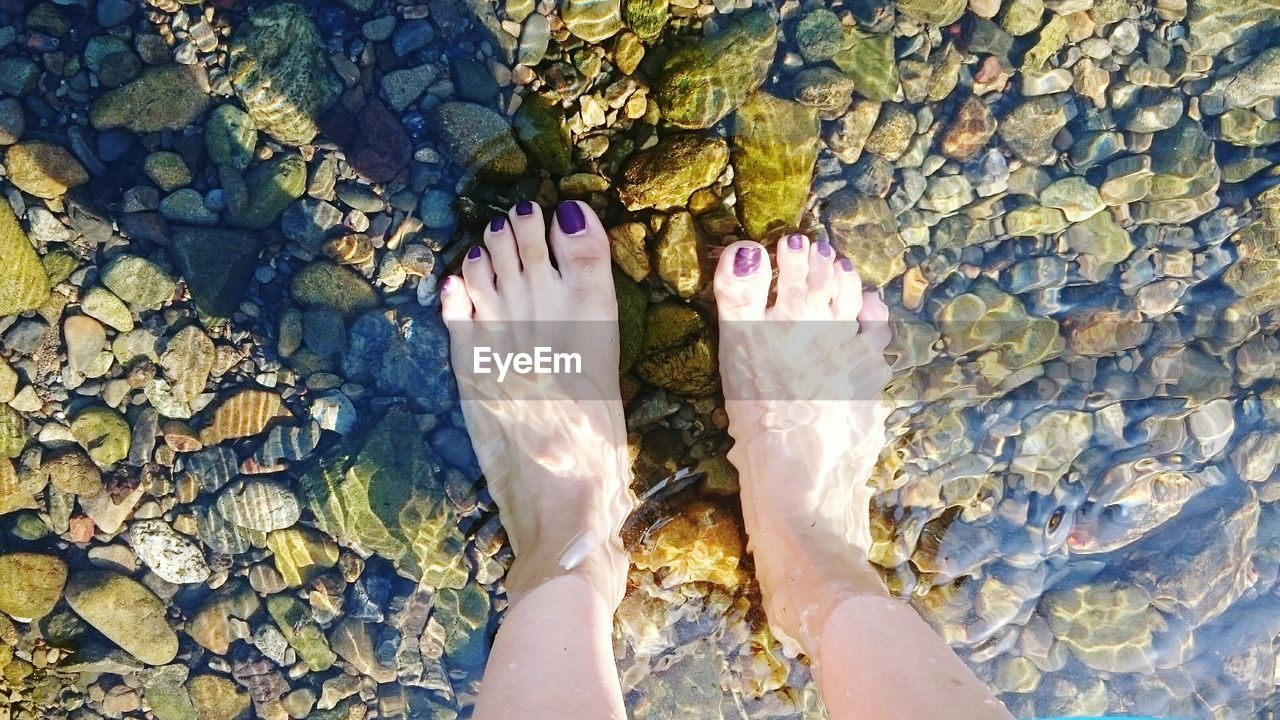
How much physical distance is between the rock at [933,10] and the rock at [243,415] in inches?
93.7

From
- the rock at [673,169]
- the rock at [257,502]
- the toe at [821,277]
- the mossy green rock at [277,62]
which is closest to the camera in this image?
the mossy green rock at [277,62]

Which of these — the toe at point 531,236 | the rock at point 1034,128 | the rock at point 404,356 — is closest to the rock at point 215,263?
the rock at point 404,356

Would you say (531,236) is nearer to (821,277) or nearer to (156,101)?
(821,277)

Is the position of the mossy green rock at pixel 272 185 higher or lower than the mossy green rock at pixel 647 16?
lower

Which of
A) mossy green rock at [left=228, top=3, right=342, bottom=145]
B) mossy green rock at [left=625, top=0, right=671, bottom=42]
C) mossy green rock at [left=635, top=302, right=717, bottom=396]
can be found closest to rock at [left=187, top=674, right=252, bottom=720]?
mossy green rock at [left=635, top=302, right=717, bottom=396]

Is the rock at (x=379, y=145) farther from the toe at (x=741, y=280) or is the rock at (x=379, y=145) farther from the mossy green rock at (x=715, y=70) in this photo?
the toe at (x=741, y=280)

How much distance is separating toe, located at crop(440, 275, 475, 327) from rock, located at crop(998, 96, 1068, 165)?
186cm

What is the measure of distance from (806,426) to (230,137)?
2.12 m

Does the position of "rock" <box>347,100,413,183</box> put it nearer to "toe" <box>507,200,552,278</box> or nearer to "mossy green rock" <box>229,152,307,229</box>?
"mossy green rock" <box>229,152,307,229</box>

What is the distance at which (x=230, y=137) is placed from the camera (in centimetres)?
243

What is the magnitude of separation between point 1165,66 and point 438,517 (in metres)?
2.82

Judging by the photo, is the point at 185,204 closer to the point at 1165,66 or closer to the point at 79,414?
the point at 79,414

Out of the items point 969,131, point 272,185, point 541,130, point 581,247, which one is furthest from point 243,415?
point 969,131

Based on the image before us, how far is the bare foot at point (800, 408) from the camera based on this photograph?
2.60 m
